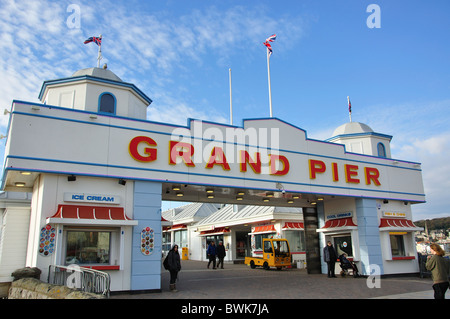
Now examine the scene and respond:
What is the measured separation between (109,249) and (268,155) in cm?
736

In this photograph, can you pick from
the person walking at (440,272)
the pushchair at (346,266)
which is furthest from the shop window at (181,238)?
the person walking at (440,272)

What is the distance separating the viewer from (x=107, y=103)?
47.5 feet

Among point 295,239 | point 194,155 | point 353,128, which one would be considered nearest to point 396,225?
point 353,128

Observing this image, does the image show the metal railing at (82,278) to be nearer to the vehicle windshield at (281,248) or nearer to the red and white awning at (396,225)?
the red and white awning at (396,225)

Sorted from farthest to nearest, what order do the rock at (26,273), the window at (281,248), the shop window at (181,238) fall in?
the shop window at (181,238), the window at (281,248), the rock at (26,273)

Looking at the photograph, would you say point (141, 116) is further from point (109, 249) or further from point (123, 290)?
point (123, 290)

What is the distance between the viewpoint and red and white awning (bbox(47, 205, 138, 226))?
1143cm

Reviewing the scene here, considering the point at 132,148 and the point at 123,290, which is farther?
the point at 132,148

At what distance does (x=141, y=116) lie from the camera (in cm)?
1552

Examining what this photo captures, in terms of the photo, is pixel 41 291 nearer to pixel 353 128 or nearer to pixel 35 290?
pixel 35 290

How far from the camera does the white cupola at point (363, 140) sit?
20938mm

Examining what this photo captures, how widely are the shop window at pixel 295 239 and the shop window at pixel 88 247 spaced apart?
16.2m

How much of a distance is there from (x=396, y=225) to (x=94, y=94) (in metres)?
15.5
